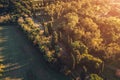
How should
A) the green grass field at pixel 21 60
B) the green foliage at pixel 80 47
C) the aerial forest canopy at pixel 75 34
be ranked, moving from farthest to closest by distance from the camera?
1. the green foliage at pixel 80 47
2. the green grass field at pixel 21 60
3. the aerial forest canopy at pixel 75 34

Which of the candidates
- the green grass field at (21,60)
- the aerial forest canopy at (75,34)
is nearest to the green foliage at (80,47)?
the aerial forest canopy at (75,34)

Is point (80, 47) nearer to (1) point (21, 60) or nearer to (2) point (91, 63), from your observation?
(2) point (91, 63)

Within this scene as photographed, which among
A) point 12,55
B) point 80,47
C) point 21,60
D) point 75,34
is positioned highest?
point 75,34

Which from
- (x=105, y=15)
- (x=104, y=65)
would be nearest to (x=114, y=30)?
(x=104, y=65)

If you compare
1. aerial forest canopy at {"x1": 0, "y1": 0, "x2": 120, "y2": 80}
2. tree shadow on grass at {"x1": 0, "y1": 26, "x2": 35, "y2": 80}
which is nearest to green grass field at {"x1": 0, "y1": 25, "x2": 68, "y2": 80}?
tree shadow on grass at {"x1": 0, "y1": 26, "x2": 35, "y2": 80}

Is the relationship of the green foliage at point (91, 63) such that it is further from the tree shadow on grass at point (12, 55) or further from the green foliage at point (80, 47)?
the tree shadow on grass at point (12, 55)

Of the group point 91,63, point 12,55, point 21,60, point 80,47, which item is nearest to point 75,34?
point 80,47

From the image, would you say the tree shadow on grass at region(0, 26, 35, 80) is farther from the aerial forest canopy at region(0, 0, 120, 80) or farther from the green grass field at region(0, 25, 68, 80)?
the aerial forest canopy at region(0, 0, 120, 80)
